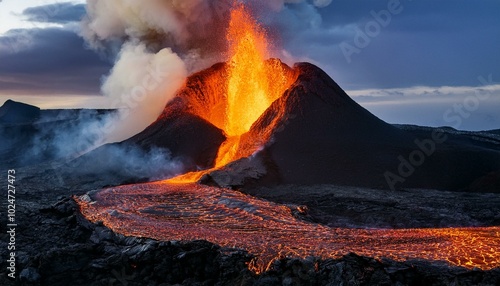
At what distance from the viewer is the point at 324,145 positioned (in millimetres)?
34875

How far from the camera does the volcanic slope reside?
3309cm

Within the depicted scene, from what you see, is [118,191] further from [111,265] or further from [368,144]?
[368,144]

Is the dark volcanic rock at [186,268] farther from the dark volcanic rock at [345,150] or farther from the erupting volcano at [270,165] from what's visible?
the dark volcanic rock at [345,150]

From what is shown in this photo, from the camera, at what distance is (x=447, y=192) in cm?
3098

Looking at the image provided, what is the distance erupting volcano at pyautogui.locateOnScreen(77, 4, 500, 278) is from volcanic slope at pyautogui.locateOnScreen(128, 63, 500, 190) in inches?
3.2

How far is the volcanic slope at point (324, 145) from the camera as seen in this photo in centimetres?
3309

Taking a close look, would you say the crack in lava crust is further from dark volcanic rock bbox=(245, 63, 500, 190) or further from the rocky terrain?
dark volcanic rock bbox=(245, 63, 500, 190)

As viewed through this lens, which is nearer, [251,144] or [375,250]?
[375,250]

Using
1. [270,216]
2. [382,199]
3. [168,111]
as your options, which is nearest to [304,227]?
[270,216]

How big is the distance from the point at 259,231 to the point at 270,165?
538 inches

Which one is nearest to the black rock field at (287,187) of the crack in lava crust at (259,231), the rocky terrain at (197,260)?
the rocky terrain at (197,260)

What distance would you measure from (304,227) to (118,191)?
13214 mm

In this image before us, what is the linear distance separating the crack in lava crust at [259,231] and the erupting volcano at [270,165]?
48mm

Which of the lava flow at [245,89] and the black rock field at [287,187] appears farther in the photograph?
the lava flow at [245,89]
